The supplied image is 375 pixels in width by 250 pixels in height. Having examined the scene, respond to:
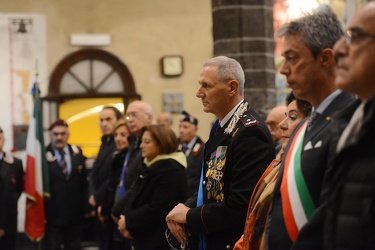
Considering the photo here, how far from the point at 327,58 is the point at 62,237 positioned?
6307 millimetres

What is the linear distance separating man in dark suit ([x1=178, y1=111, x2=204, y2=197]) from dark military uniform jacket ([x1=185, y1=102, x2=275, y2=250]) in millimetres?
3370

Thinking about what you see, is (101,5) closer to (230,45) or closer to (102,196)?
(230,45)

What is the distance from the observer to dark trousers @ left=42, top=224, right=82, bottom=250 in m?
8.76

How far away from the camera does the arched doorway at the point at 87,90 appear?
1287cm

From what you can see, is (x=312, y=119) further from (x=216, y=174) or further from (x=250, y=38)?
(x=250, y=38)

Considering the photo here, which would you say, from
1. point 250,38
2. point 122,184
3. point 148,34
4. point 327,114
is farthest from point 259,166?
point 148,34

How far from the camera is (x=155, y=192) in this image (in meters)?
5.97

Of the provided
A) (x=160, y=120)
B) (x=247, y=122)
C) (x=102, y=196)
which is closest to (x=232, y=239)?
(x=247, y=122)

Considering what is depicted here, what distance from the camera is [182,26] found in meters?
13.3

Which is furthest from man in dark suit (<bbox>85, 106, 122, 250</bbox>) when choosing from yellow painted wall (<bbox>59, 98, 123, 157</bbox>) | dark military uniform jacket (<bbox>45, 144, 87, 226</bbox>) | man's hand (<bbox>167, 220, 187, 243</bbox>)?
yellow painted wall (<bbox>59, 98, 123, 157</bbox>)

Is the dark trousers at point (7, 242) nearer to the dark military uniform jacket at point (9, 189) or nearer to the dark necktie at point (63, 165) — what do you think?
the dark military uniform jacket at point (9, 189)

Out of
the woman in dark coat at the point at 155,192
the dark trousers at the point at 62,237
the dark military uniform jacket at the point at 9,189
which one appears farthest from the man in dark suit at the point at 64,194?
the woman in dark coat at the point at 155,192

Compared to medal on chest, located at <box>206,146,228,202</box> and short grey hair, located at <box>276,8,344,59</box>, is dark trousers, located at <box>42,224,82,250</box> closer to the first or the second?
medal on chest, located at <box>206,146,228,202</box>

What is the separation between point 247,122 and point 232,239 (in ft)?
1.75
